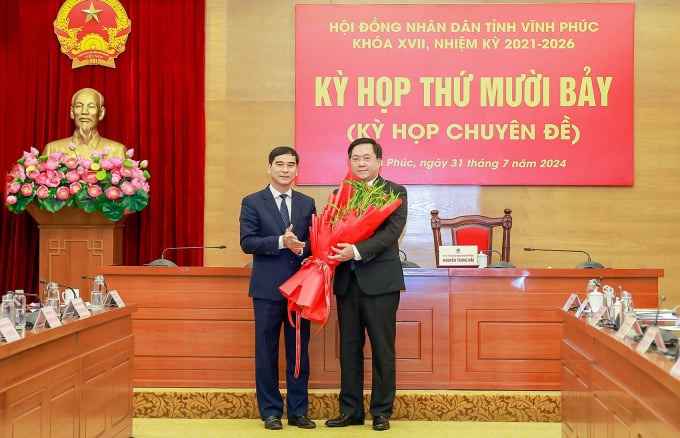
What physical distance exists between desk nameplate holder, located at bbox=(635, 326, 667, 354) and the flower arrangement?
13.0ft

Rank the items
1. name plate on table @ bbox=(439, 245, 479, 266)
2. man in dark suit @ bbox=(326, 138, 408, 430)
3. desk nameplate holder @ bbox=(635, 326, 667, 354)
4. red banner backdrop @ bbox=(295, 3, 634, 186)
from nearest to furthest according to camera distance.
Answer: desk nameplate holder @ bbox=(635, 326, 667, 354), man in dark suit @ bbox=(326, 138, 408, 430), name plate on table @ bbox=(439, 245, 479, 266), red banner backdrop @ bbox=(295, 3, 634, 186)

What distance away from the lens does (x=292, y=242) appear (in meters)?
3.67

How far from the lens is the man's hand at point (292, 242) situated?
366cm

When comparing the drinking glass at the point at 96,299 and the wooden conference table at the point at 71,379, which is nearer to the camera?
the wooden conference table at the point at 71,379

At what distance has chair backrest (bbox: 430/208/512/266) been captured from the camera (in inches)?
212

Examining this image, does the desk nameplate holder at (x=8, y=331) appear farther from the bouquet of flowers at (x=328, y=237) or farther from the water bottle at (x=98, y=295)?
the bouquet of flowers at (x=328, y=237)

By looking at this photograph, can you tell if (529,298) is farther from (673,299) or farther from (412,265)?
(673,299)

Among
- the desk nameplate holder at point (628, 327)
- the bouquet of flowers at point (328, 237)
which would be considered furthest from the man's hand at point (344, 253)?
the desk nameplate holder at point (628, 327)

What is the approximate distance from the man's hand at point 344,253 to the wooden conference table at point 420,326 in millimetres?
695

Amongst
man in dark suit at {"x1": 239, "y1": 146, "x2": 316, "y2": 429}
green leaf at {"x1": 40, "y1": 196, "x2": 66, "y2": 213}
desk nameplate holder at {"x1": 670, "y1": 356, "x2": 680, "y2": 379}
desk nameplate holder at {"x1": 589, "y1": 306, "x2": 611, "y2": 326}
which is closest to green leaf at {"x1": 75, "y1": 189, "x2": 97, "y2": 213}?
green leaf at {"x1": 40, "y1": 196, "x2": 66, "y2": 213}

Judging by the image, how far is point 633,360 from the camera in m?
2.17

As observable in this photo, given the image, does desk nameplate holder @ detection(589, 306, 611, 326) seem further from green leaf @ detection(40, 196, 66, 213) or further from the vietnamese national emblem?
the vietnamese national emblem

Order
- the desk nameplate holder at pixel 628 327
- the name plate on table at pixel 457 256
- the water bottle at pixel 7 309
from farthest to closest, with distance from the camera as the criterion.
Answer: the name plate on table at pixel 457 256 < the water bottle at pixel 7 309 < the desk nameplate holder at pixel 628 327

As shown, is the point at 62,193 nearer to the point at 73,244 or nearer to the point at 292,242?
the point at 73,244
